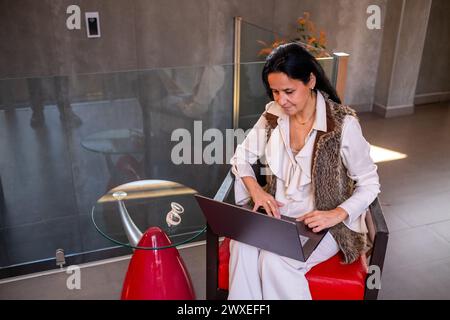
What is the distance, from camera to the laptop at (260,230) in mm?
1661

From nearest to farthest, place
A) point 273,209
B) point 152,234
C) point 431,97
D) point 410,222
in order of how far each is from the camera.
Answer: point 273,209 < point 152,234 < point 410,222 < point 431,97

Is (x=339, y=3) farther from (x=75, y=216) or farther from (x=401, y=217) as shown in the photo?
(x=75, y=216)

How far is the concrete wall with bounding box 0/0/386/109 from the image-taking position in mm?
4219

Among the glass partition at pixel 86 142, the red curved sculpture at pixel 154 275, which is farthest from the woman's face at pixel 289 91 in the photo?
the glass partition at pixel 86 142

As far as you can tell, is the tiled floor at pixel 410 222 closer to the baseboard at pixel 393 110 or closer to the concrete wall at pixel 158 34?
the baseboard at pixel 393 110

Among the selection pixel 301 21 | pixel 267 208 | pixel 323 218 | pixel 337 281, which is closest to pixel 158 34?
pixel 301 21

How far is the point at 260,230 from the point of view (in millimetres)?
1746

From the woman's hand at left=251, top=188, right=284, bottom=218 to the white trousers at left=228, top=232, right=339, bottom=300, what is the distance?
16 cm

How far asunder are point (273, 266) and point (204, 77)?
149cm

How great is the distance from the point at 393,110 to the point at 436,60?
96 cm

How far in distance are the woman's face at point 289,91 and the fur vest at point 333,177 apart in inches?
5.1

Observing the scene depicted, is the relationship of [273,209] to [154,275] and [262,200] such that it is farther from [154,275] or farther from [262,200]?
[154,275]

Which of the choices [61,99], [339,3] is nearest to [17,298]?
[61,99]
